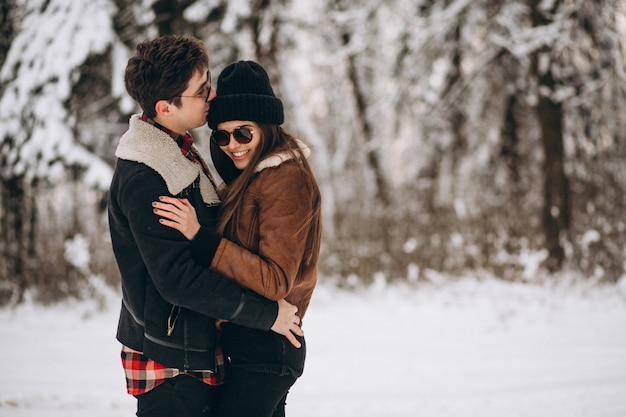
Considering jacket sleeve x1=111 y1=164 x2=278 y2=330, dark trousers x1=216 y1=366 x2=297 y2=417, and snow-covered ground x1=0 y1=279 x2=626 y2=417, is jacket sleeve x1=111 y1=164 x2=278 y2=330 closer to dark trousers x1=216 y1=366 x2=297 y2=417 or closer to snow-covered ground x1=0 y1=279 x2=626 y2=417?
dark trousers x1=216 y1=366 x2=297 y2=417

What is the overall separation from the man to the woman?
57mm

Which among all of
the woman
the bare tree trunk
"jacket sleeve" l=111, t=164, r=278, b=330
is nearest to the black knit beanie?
the woman

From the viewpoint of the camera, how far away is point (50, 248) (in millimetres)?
8812

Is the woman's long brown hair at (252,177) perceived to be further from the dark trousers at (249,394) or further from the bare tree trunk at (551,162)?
the bare tree trunk at (551,162)

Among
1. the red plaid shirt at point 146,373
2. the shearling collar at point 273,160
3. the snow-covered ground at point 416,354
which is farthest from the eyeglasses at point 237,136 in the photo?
the snow-covered ground at point 416,354

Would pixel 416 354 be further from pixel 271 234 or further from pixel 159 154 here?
pixel 159 154

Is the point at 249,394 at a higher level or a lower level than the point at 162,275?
lower

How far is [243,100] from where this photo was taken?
2232 millimetres

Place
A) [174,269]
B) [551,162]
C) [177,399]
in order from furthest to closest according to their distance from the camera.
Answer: [551,162] → [177,399] → [174,269]

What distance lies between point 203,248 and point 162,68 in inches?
24.1

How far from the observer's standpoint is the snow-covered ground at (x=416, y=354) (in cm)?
468

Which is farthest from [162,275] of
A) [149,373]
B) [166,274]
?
[149,373]

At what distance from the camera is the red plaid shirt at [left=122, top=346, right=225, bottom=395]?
2.06 m

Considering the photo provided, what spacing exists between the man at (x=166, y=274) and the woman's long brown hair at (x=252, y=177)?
12cm
